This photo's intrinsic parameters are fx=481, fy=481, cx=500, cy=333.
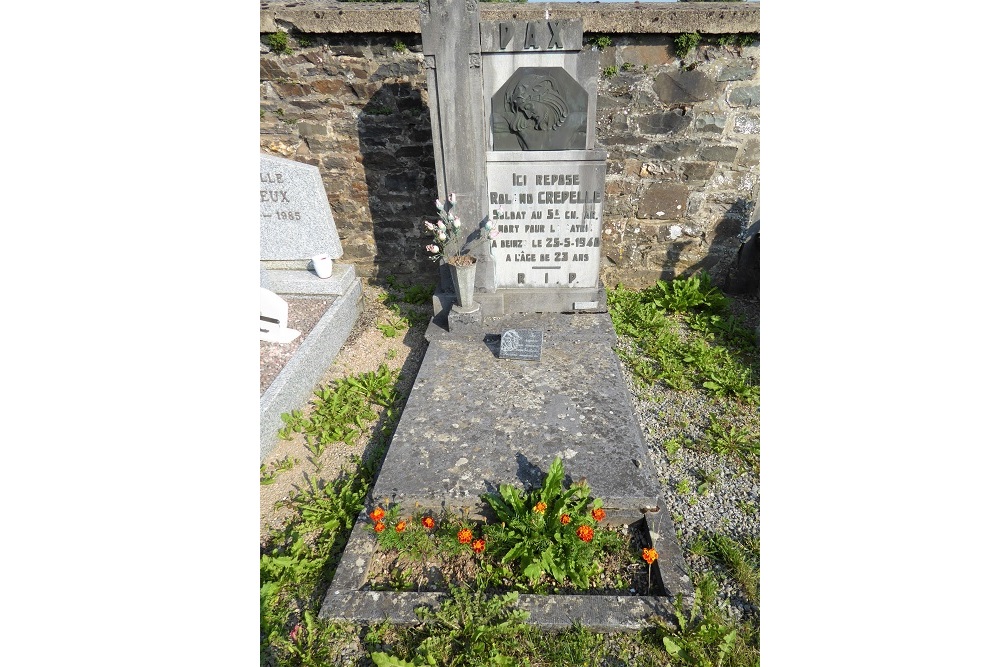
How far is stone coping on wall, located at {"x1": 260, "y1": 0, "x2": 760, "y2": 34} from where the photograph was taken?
4.57 meters

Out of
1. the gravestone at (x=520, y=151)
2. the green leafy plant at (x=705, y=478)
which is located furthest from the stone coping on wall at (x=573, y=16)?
the green leafy plant at (x=705, y=478)

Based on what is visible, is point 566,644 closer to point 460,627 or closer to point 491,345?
point 460,627

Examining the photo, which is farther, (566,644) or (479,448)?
(479,448)

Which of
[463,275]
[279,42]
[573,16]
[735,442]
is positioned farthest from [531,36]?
[735,442]

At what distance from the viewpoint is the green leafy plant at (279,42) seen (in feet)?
15.9

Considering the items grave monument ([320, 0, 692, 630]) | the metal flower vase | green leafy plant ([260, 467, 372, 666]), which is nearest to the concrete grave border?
green leafy plant ([260, 467, 372, 666])

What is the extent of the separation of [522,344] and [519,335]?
10 cm

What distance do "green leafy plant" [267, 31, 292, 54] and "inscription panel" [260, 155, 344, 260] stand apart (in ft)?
3.59

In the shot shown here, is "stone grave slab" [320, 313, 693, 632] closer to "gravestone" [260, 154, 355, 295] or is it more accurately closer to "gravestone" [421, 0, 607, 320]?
"gravestone" [421, 0, 607, 320]

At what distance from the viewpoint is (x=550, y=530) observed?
268 cm

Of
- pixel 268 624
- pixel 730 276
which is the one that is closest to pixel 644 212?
pixel 730 276

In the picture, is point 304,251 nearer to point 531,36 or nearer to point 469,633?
point 531,36

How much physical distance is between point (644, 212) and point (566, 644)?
470 centimetres

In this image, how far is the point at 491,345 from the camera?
448 cm
